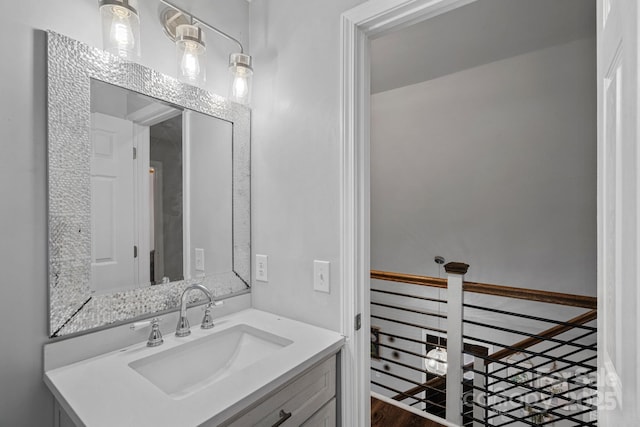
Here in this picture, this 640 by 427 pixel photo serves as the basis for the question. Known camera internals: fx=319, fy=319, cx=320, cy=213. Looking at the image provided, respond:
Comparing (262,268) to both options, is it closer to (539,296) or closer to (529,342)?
(539,296)

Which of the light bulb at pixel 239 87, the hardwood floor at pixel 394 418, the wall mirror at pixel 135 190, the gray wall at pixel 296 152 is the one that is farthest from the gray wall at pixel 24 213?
the hardwood floor at pixel 394 418

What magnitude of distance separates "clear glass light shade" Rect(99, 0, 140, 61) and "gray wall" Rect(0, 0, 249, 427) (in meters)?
0.13

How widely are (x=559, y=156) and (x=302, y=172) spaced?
3.18m

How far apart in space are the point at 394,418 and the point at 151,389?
1.69 m

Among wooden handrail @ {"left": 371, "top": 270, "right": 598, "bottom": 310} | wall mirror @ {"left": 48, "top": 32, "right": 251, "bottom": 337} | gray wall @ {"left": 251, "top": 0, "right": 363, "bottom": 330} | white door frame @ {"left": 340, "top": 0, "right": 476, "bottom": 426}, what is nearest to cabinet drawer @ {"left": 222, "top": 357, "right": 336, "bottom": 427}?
white door frame @ {"left": 340, "top": 0, "right": 476, "bottom": 426}

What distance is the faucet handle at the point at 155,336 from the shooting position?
1.15m

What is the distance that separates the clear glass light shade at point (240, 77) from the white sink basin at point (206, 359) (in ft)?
3.35

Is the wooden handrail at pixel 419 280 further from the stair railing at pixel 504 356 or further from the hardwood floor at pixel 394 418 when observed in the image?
the hardwood floor at pixel 394 418

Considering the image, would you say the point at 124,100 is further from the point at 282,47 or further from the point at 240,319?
the point at 240,319

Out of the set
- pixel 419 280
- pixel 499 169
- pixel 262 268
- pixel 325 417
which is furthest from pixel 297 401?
pixel 499 169

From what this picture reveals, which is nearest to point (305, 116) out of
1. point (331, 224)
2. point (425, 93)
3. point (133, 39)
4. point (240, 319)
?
point (331, 224)

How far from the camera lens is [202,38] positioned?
1.27m

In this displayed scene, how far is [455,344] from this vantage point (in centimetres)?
212

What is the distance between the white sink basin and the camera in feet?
3.59
